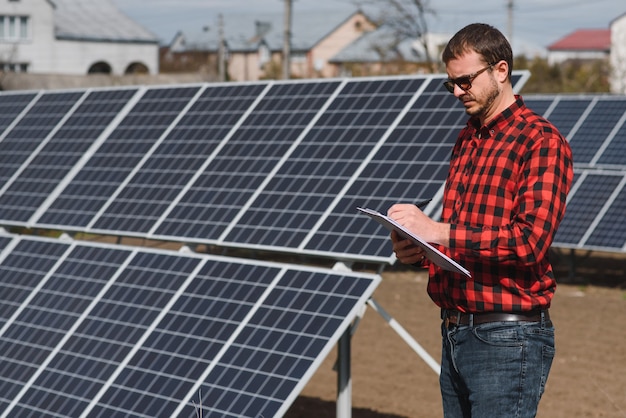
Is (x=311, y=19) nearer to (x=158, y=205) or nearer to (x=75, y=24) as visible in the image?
(x=75, y=24)

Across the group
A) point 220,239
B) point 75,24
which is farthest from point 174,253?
point 75,24

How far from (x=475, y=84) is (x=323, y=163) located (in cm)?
415

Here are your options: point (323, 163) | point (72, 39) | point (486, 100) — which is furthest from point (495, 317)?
point (72, 39)

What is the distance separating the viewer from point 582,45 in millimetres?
102875

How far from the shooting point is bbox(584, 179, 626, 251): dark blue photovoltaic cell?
15.4 m

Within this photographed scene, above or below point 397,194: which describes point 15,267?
below

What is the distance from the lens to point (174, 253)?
7.87 meters

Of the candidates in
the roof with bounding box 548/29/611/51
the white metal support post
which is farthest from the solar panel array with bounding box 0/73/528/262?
the roof with bounding box 548/29/611/51

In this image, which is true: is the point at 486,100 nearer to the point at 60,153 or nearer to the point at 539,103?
the point at 60,153

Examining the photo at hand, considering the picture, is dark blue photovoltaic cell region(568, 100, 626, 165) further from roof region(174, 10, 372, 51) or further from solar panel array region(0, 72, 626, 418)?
roof region(174, 10, 372, 51)

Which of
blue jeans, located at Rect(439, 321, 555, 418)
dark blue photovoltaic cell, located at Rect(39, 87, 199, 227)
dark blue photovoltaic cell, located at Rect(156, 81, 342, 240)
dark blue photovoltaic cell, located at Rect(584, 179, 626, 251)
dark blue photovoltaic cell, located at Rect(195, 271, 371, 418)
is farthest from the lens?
dark blue photovoltaic cell, located at Rect(584, 179, 626, 251)

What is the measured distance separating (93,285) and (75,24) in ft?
172

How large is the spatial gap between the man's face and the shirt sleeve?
238 millimetres

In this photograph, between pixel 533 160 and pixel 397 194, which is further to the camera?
pixel 397 194
